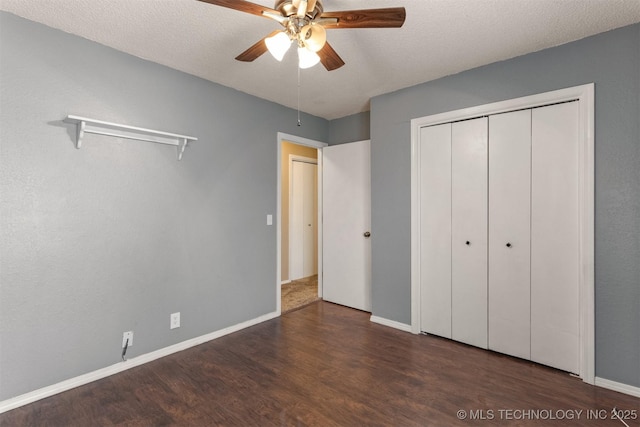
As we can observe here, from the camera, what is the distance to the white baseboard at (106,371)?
1947mm

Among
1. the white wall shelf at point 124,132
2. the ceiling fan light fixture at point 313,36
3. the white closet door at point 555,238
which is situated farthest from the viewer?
the white closet door at point 555,238

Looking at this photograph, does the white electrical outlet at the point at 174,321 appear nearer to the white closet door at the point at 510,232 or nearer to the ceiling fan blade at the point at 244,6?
the ceiling fan blade at the point at 244,6

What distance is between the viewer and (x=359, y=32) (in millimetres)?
2119

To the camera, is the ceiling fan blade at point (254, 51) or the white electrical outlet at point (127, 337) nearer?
the ceiling fan blade at point (254, 51)

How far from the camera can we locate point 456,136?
9.27 ft

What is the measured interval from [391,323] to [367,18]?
108 inches

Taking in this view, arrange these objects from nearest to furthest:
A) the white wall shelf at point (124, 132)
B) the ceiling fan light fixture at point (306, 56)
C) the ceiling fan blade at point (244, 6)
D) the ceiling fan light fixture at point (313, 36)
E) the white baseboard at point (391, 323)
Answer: the ceiling fan blade at point (244, 6) < the ceiling fan light fixture at point (313, 36) < the ceiling fan light fixture at point (306, 56) < the white wall shelf at point (124, 132) < the white baseboard at point (391, 323)

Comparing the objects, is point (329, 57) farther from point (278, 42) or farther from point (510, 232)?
point (510, 232)

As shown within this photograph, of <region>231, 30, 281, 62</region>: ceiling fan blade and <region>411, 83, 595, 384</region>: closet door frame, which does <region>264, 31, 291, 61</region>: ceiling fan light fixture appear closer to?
<region>231, 30, 281, 62</region>: ceiling fan blade

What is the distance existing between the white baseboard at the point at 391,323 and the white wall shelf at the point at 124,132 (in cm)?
251

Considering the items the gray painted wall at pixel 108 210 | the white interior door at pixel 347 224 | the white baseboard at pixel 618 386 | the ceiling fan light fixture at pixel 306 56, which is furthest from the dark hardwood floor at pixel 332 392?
the ceiling fan light fixture at pixel 306 56

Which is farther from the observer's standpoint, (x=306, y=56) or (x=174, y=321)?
(x=174, y=321)

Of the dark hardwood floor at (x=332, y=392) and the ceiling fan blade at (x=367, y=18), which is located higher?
the ceiling fan blade at (x=367, y=18)

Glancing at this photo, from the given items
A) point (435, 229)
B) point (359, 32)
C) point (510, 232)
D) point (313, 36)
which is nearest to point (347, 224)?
point (435, 229)
